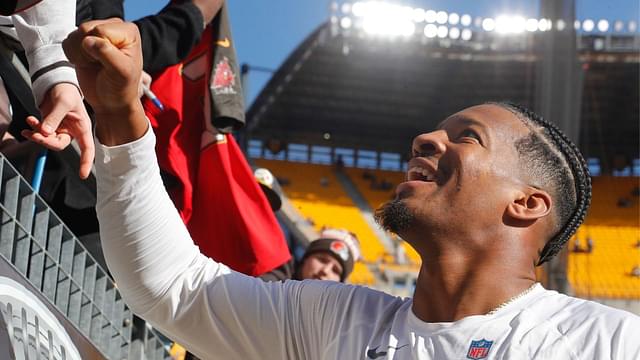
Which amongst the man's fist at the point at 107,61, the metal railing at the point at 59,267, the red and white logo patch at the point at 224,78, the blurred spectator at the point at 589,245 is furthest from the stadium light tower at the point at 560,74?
the man's fist at the point at 107,61

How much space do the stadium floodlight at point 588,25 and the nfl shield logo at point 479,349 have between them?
25.0 metres

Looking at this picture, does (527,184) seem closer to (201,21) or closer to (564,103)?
(201,21)

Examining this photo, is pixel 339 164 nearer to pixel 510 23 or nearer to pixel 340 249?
pixel 510 23

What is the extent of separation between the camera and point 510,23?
2561cm

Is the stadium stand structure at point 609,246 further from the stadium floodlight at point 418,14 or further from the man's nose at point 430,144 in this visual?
the man's nose at point 430,144

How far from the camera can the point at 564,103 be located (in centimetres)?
1351

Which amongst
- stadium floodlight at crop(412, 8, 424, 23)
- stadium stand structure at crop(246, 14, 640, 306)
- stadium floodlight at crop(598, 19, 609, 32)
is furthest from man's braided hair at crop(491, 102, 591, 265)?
stadium floodlight at crop(598, 19, 609, 32)

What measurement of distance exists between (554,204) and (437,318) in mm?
338

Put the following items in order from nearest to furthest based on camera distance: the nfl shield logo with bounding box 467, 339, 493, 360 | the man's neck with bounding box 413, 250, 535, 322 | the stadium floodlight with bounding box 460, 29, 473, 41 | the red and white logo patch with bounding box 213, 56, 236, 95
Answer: the nfl shield logo with bounding box 467, 339, 493, 360, the man's neck with bounding box 413, 250, 535, 322, the red and white logo patch with bounding box 213, 56, 236, 95, the stadium floodlight with bounding box 460, 29, 473, 41

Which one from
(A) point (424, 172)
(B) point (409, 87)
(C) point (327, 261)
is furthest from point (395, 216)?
(B) point (409, 87)

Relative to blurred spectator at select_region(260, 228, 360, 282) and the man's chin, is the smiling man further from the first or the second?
blurred spectator at select_region(260, 228, 360, 282)

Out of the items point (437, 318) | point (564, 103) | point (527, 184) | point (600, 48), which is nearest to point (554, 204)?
point (527, 184)

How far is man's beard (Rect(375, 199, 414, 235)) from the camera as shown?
1.76 m

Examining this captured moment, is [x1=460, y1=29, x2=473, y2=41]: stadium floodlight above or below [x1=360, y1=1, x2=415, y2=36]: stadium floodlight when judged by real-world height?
below
